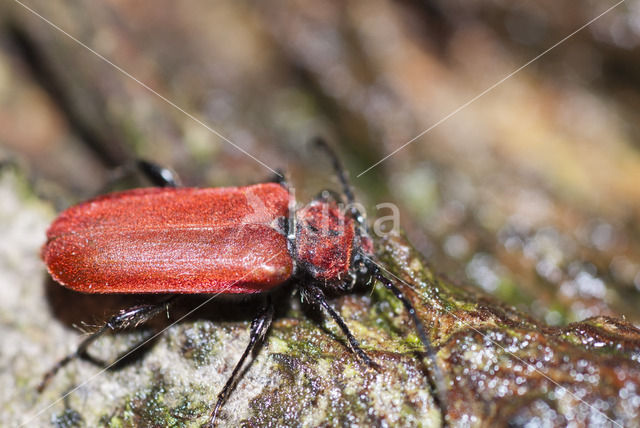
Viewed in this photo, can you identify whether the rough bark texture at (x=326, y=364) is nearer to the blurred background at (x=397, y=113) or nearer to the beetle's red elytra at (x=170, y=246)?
the beetle's red elytra at (x=170, y=246)

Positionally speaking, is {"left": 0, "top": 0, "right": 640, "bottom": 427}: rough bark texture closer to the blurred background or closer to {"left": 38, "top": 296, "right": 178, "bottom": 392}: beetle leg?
the blurred background

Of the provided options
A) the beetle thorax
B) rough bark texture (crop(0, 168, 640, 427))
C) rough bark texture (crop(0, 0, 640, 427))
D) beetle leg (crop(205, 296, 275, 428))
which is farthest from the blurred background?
beetle leg (crop(205, 296, 275, 428))

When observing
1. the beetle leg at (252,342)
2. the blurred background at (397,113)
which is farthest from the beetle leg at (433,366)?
the blurred background at (397,113)

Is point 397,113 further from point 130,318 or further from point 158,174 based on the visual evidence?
point 130,318

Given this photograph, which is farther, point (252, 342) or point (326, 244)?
point (326, 244)

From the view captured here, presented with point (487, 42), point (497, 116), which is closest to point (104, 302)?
point (497, 116)

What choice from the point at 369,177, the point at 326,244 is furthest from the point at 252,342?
the point at 369,177

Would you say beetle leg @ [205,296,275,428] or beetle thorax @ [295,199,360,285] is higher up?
beetle thorax @ [295,199,360,285]

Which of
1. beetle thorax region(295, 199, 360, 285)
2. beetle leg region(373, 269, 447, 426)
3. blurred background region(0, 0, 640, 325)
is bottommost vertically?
beetle leg region(373, 269, 447, 426)
